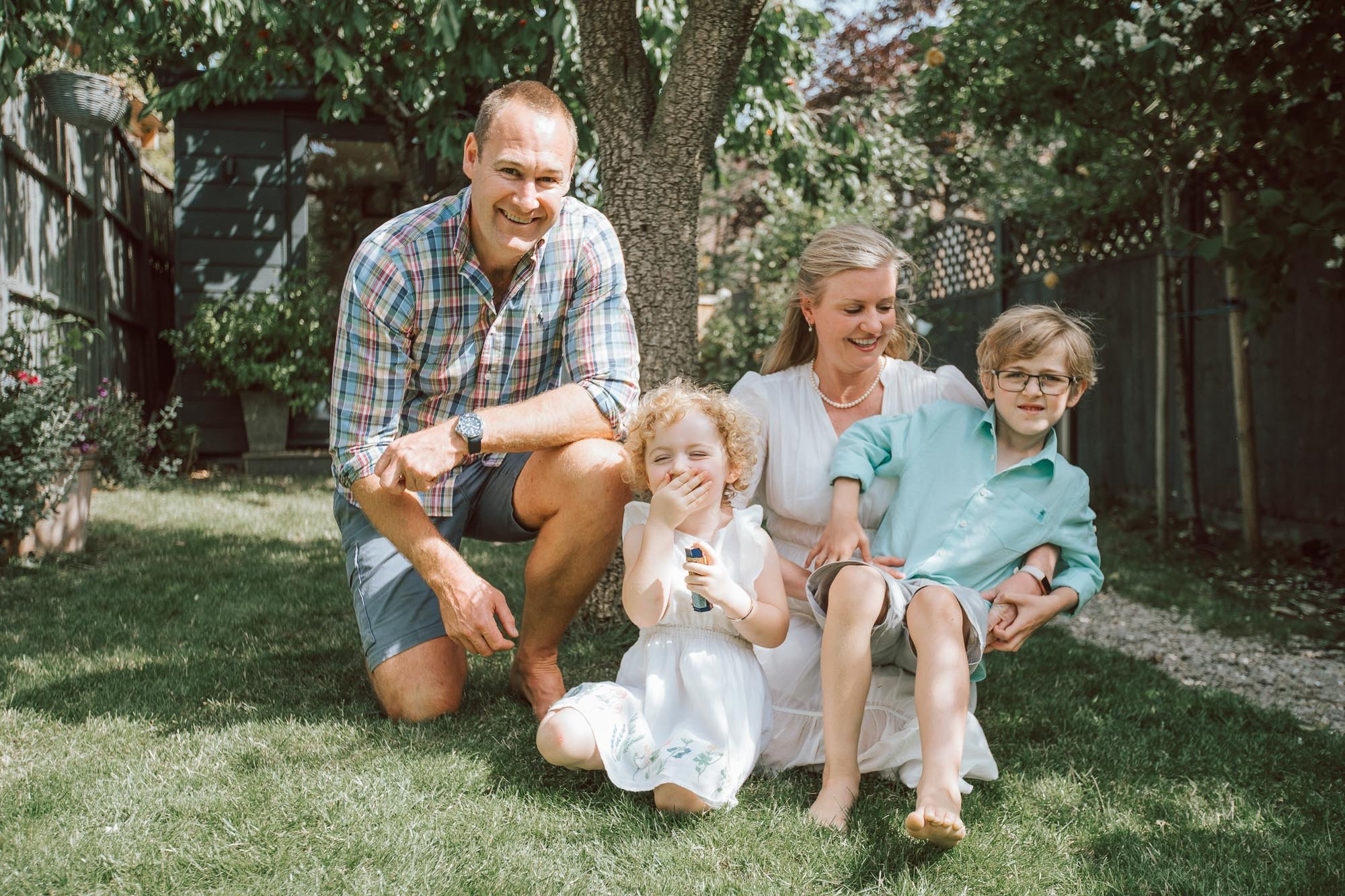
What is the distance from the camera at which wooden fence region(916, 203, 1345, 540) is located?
16.9 feet

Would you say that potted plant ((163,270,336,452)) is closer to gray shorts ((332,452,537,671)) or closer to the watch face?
gray shorts ((332,452,537,671))

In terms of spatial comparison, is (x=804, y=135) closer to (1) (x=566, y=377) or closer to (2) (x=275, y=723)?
(1) (x=566, y=377)

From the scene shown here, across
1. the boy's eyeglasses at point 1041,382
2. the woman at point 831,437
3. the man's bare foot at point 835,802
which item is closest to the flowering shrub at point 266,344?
the woman at point 831,437

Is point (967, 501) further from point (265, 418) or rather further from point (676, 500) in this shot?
point (265, 418)

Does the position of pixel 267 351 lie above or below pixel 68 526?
above

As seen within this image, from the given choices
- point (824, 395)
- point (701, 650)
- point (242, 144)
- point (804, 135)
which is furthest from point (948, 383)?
point (242, 144)

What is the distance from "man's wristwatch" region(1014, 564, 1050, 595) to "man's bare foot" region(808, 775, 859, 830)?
61cm

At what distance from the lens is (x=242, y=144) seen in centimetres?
856

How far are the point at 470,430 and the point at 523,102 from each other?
0.77 meters

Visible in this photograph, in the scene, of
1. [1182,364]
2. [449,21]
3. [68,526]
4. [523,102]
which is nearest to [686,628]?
[523,102]

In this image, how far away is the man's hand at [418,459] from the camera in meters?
2.34

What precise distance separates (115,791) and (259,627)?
142 centimetres

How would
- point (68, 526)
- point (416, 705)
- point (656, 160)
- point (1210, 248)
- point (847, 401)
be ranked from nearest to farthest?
point (416, 705) < point (847, 401) < point (656, 160) < point (1210, 248) < point (68, 526)

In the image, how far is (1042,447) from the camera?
250 centimetres
